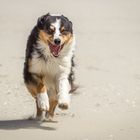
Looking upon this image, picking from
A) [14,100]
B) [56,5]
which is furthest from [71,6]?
[14,100]

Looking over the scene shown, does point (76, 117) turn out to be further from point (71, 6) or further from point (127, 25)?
point (71, 6)

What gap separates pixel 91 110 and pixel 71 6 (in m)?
17.1

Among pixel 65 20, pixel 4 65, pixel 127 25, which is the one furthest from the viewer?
pixel 127 25

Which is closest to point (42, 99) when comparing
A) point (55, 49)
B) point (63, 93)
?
point (63, 93)

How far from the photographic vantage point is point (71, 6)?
89.2 feet

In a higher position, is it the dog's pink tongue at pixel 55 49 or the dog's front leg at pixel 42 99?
the dog's pink tongue at pixel 55 49

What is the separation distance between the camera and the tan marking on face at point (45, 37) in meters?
9.10

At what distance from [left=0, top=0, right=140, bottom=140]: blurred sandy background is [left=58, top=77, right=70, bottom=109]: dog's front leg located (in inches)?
11.4

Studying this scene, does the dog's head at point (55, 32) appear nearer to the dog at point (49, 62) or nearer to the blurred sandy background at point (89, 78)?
the dog at point (49, 62)

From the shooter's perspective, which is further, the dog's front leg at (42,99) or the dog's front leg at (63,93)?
the dog's front leg at (42,99)

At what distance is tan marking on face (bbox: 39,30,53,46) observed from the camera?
9.10 meters

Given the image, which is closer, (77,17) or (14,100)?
(14,100)

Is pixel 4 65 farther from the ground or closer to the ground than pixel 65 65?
closer to the ground

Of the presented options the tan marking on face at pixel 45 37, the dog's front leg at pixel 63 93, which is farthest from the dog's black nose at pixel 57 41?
the dog's front leg at pixel 63 93
